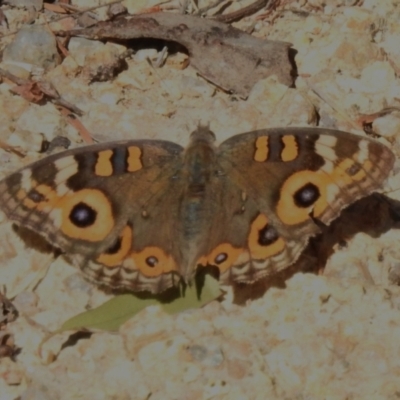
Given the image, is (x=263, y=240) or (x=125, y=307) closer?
(x=263, y=240)

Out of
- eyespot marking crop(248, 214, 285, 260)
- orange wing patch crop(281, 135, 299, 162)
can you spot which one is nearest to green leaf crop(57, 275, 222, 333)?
eyespot marking crop(248, 214, 285, 260)

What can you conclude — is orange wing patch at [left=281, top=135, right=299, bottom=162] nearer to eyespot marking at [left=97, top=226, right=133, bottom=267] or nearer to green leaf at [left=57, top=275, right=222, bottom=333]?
green leaf at [left=57, top=275, right=222, bottom=333]

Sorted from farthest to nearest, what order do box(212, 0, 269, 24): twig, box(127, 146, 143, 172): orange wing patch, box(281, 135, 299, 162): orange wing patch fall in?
box(212, 0, 269, 24): twig, box(127, 146, 143, 172): orange wing patch, box(281, 135, 299, 162): orange wing patch

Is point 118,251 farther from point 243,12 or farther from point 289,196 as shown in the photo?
point 243,12

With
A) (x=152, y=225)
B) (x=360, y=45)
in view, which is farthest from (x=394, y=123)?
(x=152, y=225)

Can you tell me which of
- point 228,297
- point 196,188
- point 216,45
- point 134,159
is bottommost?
point 228,297

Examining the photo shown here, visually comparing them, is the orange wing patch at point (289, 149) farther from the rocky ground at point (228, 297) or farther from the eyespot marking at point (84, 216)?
the eyespot marking at point (84, 216)

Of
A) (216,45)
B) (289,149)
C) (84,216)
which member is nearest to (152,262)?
(84,216)
